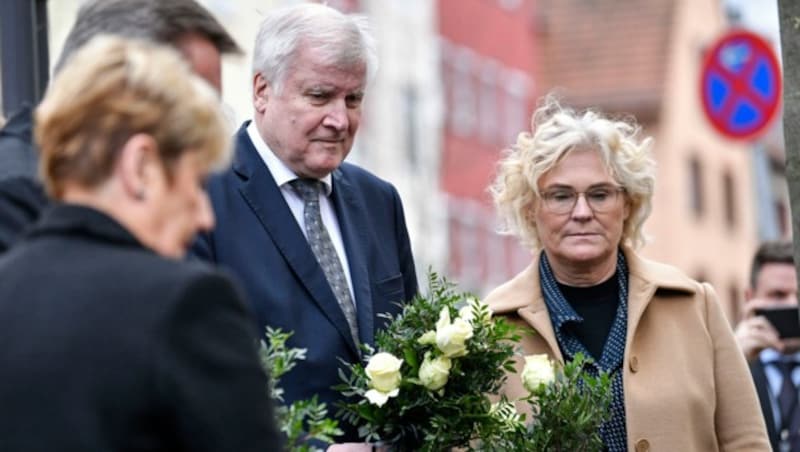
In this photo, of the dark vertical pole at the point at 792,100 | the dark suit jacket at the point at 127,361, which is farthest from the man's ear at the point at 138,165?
the dark vertical pole at the point at 792,100

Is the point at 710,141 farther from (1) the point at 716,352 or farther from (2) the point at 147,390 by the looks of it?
(2) the point at 147,390

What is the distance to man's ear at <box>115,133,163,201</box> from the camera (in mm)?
3705

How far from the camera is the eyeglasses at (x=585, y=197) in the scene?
736 centimetres

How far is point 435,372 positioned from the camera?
5961mm

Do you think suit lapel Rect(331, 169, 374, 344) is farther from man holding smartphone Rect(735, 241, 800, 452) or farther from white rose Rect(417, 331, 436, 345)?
man holding smartphone Rect(735, 241, 800, 452)

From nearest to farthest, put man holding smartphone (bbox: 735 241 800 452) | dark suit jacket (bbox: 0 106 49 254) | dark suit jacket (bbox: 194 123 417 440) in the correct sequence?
dark suit jacket (bbox: 0 106 49 254), dark suit jacket (bbox: 194 123 417 440), man holding smartphone (bbox: 735 241 800 452)

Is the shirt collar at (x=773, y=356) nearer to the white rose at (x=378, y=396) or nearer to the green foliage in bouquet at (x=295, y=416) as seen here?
the white rose at (x=378, y=396)

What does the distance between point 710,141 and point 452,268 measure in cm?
1513

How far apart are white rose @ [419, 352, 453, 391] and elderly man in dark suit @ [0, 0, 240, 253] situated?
3.97 ft

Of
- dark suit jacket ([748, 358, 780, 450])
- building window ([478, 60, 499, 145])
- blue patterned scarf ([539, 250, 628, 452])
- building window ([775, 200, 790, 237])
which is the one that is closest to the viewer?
blue patterned scarf ([539, 250, 628, 452])

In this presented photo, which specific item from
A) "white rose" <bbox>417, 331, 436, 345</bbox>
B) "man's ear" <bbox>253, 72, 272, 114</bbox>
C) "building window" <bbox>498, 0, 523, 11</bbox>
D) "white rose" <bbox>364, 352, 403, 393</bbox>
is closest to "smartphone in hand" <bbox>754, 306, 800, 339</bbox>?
"man's ear" <bbox>253, 72, 272, 114</bbox>

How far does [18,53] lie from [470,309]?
2.13m

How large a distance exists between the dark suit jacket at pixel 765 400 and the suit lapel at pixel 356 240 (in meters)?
2.74

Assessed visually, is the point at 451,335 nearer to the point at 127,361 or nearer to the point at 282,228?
the point at 282,228
